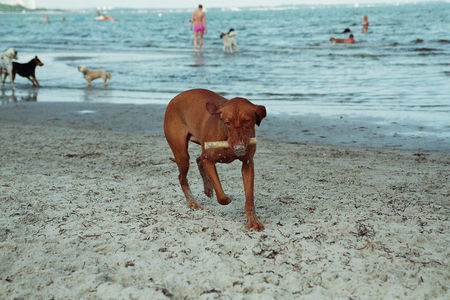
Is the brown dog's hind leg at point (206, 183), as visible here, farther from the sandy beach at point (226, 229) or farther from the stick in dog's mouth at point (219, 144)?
the stick in dog's mouth at point (219, 144)

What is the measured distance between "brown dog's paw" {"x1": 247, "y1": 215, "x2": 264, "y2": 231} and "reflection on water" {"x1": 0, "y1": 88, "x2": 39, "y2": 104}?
9815mm

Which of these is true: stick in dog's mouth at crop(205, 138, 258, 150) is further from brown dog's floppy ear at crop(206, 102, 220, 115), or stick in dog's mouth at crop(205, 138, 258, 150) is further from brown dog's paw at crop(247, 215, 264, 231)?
brown dog's paw at crop(247, 215, 264, 231)

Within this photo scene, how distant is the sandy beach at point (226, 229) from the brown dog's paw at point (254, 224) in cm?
5

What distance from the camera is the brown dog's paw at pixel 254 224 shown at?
13.1ft

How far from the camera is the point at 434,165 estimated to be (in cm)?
618

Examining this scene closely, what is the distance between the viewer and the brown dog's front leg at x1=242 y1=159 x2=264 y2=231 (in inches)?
153

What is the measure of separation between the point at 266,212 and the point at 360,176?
1.76 meters

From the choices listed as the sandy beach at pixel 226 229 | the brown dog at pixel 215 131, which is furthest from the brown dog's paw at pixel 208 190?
the sandy beach at pixel 226 229

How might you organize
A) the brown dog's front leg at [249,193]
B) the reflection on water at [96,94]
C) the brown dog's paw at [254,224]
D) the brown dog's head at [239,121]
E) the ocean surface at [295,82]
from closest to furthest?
the brown dog's head at [239,121]
the brown dog's front leg at [249,193]
the brown dog's paw at [254,224]
the ocean surface at [295,82]
the reflection on water at [96,94]

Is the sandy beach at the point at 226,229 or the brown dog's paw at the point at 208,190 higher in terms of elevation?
the brown dog's paw at the point at 208,190

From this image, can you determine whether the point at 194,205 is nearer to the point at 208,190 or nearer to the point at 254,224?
the point at 208,190

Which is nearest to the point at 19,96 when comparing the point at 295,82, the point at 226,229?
the point at 295,82

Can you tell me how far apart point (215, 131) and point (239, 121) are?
1.08ft

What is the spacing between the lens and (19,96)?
13109 millimetres
